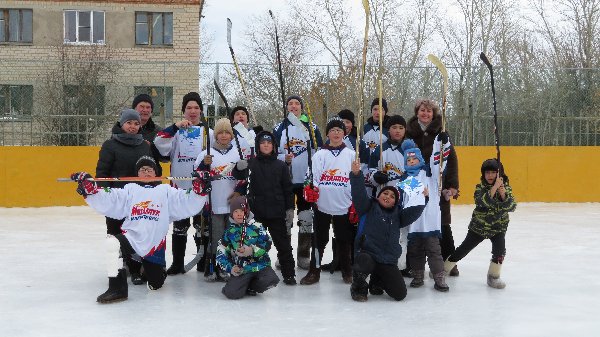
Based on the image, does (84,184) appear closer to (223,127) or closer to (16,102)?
(223,127)

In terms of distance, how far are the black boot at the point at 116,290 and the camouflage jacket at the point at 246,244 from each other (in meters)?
0.70

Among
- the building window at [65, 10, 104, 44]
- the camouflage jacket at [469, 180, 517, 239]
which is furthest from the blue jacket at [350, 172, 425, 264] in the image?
the building window at [65, 10, 104, 44]

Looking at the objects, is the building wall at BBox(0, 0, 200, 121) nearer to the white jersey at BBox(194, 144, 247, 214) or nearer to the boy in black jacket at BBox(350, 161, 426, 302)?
the white jersey at BBox(194, 144, 247, 214)

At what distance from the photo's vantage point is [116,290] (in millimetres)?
5051

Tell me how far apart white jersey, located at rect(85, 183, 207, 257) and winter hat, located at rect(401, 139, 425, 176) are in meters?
1.55

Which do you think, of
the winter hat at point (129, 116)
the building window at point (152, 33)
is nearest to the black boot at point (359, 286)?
the winter hat at point (129, 116)

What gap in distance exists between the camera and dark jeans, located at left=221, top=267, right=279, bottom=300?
518 cm

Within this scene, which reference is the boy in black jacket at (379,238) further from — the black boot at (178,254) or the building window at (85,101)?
the building window at (85,101)

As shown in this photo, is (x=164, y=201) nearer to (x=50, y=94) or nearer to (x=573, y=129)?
(x=50, y=94)

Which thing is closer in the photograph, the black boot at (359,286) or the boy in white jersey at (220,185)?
the black boot at (359,286)

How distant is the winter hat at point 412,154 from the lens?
5.53 meters

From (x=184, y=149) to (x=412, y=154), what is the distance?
191 cm

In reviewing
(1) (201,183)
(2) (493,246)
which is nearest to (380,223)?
(2) (493,246)

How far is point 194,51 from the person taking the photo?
2141 cm
